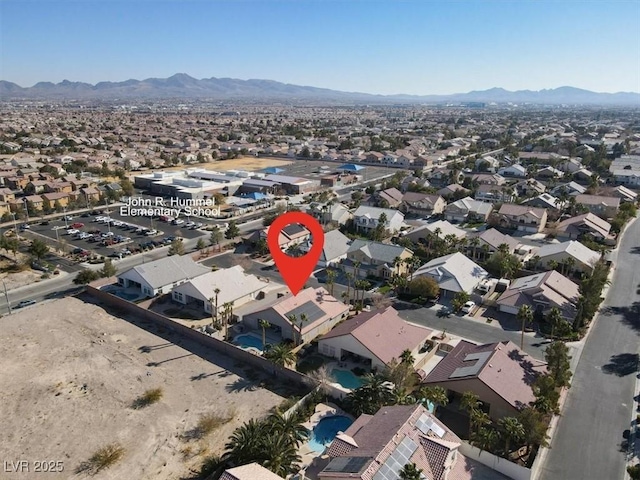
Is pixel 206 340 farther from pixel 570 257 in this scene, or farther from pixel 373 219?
pixel 570 257

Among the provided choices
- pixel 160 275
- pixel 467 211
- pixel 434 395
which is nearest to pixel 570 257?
pixel 467 211

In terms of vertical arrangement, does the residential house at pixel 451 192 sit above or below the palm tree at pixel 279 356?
above

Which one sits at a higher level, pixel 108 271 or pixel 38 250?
pixel 38 250

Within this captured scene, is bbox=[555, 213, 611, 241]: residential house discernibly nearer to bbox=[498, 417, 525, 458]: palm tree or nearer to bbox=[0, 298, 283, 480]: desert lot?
bbox=[498, 417, 525, 458]: palm tree

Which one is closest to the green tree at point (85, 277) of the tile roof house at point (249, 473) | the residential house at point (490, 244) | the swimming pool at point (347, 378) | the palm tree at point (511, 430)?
the swimming pool at point (347, 378)

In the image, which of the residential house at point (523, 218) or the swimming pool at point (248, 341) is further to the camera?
the residential house at point (523, 218)

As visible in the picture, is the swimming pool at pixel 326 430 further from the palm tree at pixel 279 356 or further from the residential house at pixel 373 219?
the residential house at pixel 373 219

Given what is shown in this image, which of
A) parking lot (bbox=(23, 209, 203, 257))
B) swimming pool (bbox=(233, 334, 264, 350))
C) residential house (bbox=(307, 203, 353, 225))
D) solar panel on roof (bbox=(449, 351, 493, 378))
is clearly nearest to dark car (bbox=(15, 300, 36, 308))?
parking lot (bbox=(23, 209, 203, 257))
